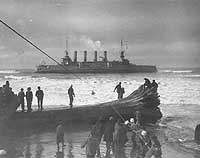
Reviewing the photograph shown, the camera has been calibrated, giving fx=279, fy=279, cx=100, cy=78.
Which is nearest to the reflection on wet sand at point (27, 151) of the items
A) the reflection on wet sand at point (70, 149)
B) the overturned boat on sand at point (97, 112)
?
the reflection on wet sand at point (70, 149)

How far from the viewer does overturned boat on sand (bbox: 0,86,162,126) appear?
10.3 metres

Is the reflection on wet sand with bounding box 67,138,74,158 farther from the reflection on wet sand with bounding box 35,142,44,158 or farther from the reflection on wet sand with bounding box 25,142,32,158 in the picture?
the reflection on wet sand with bounding box 25,142,32,158

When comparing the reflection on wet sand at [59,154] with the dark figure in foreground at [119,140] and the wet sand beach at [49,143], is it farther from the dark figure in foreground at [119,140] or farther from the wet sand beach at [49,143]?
the dark figure in foreground at [119,140]

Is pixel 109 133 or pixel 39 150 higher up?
pixel 109 133

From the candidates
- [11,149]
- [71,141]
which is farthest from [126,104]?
[11,149]

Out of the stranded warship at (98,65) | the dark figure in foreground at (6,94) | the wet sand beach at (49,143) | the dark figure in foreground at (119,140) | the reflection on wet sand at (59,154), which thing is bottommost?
the wet sand beach at (49,143)

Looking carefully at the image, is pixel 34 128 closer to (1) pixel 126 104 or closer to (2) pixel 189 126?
(1) pixel 126 104

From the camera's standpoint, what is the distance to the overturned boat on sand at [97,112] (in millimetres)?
10289

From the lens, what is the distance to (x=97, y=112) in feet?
37.3

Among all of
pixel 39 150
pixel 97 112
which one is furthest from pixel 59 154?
pixel 97 112

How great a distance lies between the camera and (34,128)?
10547 mm

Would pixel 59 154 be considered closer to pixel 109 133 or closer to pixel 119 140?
pixel 109 133

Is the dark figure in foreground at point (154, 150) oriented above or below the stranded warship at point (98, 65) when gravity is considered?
below

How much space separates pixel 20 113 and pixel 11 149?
2.34m
